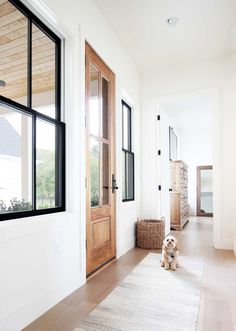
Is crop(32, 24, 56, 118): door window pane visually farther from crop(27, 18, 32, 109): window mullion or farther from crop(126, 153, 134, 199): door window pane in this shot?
crop(126, 153, 134, 199): door window pane

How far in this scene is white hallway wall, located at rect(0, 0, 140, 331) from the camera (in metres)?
1.66

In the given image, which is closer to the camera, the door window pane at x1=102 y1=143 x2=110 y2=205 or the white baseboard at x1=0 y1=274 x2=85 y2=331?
the white baseboard at x1=0 y1=274 x2=85 y2=331

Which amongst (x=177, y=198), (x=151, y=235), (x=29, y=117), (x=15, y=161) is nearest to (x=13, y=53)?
(x=29, y=117)

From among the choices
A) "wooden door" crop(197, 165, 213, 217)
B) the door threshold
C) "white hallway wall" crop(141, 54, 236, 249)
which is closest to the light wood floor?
the door threshold

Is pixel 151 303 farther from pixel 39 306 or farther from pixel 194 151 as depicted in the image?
pixel 194 151

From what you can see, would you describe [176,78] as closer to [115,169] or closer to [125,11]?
[125,11]

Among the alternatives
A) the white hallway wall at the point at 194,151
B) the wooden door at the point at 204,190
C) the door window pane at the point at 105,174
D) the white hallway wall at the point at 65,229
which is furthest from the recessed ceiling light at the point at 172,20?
the wooden door at the point at 204,190

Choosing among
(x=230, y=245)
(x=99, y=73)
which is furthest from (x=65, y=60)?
(x=230, y=245)

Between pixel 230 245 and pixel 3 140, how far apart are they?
352cm

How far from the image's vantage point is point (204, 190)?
845 cm

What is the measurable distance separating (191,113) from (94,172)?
4659mm

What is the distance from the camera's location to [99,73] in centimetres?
305

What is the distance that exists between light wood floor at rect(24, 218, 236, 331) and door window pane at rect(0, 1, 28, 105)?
1.62 metres

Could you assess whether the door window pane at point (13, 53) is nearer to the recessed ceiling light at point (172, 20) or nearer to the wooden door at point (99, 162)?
the wooden door at point (99, 162)
